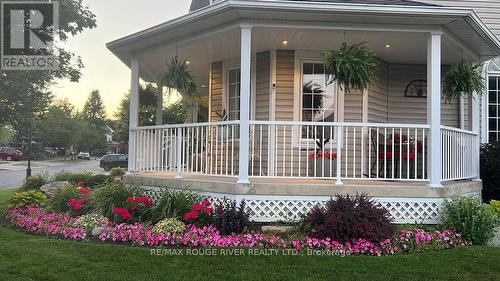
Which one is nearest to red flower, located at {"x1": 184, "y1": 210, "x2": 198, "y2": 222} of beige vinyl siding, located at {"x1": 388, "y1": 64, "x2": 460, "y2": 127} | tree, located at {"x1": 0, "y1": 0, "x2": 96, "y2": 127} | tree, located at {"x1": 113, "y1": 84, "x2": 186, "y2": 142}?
beige vinyl siding, located at {"x1": 388, "y1": 64, "x2": 460, "y2": 127}

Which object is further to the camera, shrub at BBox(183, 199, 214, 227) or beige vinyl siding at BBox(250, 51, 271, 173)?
beige vinyl siding at BBox(250, 51, 271, 173)

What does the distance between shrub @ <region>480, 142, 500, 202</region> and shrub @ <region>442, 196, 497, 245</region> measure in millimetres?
2743

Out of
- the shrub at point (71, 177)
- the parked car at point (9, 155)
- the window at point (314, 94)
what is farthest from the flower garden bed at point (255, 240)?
the parked car at point (9, 155)

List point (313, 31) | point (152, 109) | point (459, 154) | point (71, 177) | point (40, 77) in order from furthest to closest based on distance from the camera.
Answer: point (152, 109), point (40, 77), point (71, 177), point (459, 154), point (313, 31)

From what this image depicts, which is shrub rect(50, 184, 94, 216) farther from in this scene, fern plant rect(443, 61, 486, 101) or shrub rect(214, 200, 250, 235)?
fern plant rect(443, 61, 486, 101)

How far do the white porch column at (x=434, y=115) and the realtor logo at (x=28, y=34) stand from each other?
1359 centimetres

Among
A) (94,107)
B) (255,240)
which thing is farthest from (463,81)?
(94,107)

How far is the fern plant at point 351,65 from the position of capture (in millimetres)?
6035

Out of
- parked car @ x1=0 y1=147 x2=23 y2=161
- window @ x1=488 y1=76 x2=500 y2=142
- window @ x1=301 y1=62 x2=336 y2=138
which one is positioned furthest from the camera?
parked car @ x1=0 y1=147 x2=23 y2=161

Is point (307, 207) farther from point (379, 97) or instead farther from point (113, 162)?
point (113, 162)

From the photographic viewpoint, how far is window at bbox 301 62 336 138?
27.3 feet

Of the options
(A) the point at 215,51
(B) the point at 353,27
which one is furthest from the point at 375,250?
(A) the point at 215,51

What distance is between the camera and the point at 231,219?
5688 mm

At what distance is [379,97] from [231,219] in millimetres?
4875
